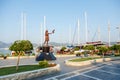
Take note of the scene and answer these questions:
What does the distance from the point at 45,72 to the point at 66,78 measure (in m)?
1.99

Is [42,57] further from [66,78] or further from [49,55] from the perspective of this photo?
[66,78]

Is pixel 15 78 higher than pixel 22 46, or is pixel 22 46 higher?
pixel 22 46

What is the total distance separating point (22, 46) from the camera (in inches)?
693

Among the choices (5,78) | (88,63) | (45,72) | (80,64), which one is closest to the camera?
(5,78)

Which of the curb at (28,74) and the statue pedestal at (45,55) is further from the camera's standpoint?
the statue pedestal at (45,55)

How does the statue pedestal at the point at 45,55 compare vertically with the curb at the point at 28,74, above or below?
above

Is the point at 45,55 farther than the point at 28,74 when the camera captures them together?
Yes

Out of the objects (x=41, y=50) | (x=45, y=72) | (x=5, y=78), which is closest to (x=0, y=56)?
(x=41, y=50)

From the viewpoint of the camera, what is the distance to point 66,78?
14.0 metres

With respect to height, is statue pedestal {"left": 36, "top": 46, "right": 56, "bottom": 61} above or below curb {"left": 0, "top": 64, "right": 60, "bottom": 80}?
above

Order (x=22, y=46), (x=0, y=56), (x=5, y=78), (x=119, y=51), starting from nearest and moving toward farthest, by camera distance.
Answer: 1. (x=5, y=78)
2. (x=22, y=46)
3. (x=0, y=56)
4. (x=119, y=51)

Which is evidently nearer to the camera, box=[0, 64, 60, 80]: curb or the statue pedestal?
box=[0, 64, 60, 80]: curb

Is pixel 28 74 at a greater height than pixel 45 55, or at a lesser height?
lesser

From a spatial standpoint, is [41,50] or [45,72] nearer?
[45,72]
